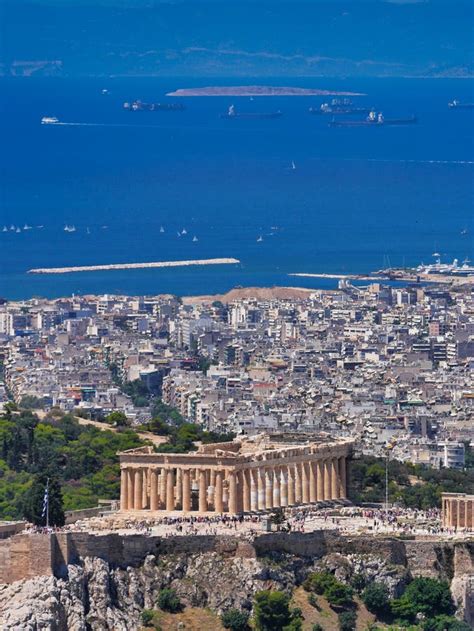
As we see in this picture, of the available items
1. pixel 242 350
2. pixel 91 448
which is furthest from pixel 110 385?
pixel 91 448

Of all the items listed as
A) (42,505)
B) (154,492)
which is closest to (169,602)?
(42,505)

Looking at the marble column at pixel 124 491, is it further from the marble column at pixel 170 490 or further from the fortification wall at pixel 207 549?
the fortification wall at pixel 207 549

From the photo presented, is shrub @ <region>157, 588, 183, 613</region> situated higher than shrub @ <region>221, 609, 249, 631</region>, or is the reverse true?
shrub @ <region>157, 588, 183, 613</region>

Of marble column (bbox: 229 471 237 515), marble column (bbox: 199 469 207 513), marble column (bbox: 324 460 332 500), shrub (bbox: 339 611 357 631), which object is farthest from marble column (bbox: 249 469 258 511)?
shrub (bbox: 339 611 357 631)

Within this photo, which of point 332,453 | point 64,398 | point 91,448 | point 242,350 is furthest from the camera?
point 242,350

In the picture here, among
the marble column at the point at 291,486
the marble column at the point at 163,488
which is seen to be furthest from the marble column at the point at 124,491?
the marble column at the point at 291,486

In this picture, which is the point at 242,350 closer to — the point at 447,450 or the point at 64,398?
the point at 64,398

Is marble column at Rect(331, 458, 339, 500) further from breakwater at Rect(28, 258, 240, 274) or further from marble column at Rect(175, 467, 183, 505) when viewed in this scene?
breakwater at Rect(28, 258, 240, 274)
